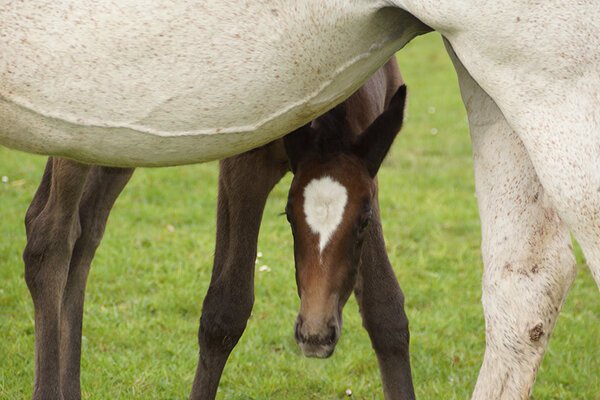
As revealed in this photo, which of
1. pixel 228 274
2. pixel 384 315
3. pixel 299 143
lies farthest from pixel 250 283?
Answer: pixel 299 143

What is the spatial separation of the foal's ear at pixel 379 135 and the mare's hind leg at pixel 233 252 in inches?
16.4

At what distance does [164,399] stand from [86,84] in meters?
2.09

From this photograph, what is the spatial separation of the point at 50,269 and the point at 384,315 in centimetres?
144

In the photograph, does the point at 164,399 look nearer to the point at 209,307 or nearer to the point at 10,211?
the point at 209,307

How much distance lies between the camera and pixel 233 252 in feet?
11.1

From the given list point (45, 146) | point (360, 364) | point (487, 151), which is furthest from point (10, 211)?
point (487, 151)

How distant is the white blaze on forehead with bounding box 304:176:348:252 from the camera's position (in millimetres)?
2658

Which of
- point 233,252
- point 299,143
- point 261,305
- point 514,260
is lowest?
point 261,305

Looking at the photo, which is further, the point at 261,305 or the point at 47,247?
the point at 261,305

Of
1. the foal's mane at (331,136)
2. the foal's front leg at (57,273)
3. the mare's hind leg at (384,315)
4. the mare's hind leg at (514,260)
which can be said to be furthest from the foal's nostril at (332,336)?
the foal's front leg at (57,273)

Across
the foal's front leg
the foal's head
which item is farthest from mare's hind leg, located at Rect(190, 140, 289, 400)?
the foal's front leg

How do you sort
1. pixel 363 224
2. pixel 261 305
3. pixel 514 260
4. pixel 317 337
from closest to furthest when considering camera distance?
1. pixel 514 260
2. pixel 317 337
3. pixel 363 224
4. pixel 261 305

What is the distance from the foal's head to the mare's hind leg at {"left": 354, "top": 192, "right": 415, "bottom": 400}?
0.57 metres

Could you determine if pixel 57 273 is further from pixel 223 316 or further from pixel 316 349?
pixel 316 349
